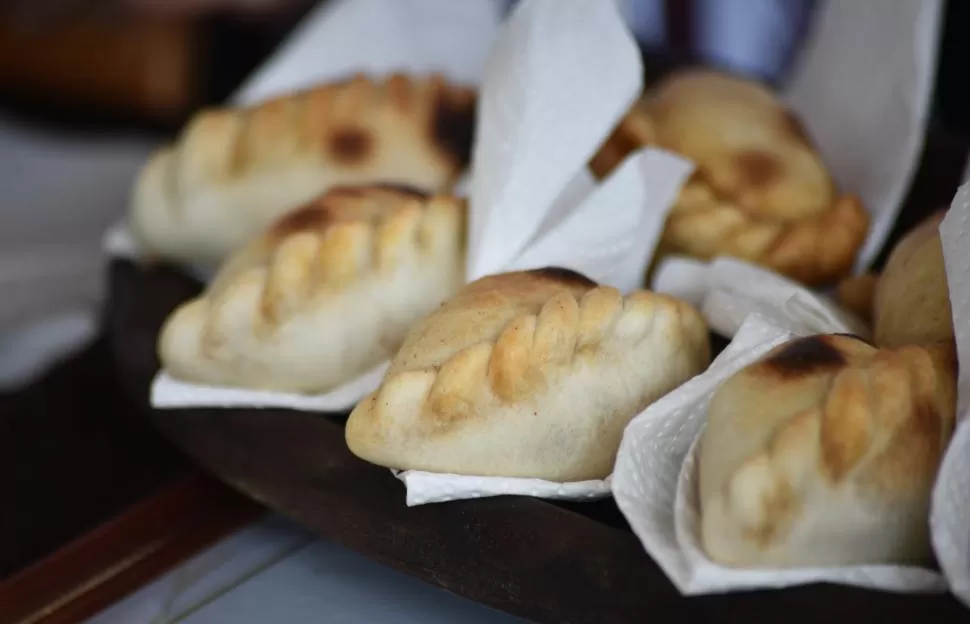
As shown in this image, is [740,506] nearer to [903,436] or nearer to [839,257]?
[903,436]

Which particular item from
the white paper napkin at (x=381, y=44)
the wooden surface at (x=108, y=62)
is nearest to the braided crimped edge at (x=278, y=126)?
the white paper napkin at (x=381, y=44)

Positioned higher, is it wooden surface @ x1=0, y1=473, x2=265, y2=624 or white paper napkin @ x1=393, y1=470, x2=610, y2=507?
white paper napkin @ x1=393, y1=470, x2=610, y2=507

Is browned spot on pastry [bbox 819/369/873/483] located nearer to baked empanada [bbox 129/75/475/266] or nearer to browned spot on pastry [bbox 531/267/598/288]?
browned spot on pastry [bbox 531/267/598/288]

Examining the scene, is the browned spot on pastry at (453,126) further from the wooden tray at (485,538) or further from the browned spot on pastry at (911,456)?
the browned spot on pastry at (911,456)

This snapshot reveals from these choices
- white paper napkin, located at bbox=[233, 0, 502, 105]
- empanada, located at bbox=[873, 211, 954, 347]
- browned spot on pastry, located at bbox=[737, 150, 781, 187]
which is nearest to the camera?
empanada, located at bbox=[873, 211, 954, 347]

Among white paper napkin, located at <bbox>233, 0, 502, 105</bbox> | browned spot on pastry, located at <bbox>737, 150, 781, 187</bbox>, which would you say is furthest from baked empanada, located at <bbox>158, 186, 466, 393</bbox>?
white paper napkin, located at <bbox>233, 0, 502, 105</bbox>

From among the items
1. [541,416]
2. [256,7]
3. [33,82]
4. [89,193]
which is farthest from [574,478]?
[33,82]
